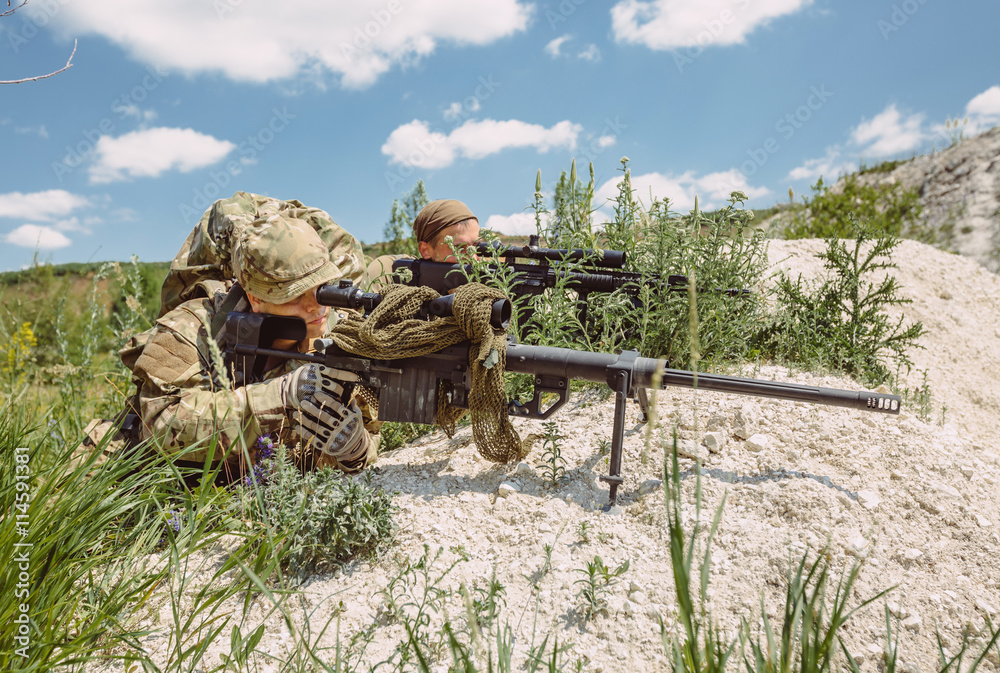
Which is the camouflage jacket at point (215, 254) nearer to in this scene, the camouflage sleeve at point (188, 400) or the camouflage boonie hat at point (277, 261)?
the camouflage boonie hat at point (277, 261)

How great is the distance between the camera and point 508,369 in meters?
2.81

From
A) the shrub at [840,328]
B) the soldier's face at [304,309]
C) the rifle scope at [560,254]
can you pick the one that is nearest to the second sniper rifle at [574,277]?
the rifle scope at [560,254]

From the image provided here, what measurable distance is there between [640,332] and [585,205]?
1.17 meters

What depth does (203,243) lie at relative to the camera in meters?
3.64

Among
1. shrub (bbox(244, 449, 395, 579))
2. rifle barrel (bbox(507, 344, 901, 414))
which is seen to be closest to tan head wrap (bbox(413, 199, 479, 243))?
rifle barrel (bbox(507, 344, 901, 414))

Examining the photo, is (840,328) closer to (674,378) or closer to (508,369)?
(674,378)

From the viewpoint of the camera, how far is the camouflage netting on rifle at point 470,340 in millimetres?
2635

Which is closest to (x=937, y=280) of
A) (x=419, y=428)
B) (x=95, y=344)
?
(x=419, y=428)

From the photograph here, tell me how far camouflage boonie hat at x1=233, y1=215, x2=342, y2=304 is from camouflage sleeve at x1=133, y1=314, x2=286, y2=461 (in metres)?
0.51

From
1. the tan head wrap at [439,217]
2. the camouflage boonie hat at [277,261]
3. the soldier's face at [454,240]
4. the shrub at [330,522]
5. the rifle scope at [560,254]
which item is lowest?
the shrub at [330,522]

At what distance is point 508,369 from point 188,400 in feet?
5.74

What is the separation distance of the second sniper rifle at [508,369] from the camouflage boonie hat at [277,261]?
0.39 feet

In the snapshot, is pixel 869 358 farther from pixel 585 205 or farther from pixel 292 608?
pixel 292 608

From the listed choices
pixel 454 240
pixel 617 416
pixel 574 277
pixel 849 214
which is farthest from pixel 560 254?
pixel 849 214
